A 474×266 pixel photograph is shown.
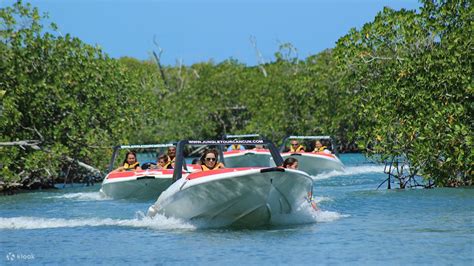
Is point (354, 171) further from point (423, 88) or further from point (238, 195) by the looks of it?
point (238, 195)

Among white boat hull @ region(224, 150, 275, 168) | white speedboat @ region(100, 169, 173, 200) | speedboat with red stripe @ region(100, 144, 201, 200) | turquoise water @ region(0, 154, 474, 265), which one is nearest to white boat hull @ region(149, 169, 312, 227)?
turquoise water @ region(0, 154, 474, 265)

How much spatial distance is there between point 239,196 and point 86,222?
17.3 ft

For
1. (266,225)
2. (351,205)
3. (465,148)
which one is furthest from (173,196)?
(465,148)

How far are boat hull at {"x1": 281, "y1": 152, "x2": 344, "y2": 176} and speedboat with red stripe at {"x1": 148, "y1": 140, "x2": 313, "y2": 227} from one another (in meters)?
19.9

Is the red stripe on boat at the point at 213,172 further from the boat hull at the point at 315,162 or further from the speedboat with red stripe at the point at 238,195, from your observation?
the boat hull at the point at 315,162

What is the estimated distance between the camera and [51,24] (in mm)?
31766

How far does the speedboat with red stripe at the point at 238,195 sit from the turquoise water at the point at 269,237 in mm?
250

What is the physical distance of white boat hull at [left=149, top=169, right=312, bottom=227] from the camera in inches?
653

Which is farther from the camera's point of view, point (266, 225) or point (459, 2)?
point (459, 2)

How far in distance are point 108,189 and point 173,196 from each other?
10.0 meters

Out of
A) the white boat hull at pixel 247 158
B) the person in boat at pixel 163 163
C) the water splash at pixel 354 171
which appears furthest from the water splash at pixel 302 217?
the white boat hull at pixel 247 158

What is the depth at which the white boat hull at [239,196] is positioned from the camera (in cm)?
1658

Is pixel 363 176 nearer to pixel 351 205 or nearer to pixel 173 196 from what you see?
pixel 351 205

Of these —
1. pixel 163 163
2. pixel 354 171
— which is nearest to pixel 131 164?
pixel 163 163
